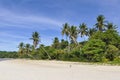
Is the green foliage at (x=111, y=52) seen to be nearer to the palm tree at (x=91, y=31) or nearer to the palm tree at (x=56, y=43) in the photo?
the palm tree at (x=91, y=31)

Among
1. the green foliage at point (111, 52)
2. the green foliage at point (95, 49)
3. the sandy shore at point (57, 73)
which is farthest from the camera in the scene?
the green foliage at point (95, 49)

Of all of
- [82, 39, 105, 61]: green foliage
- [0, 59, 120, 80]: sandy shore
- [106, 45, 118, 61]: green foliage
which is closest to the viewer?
[0, 59, 120, 80]: sandy shore

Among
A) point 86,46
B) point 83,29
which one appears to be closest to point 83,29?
point 83,29

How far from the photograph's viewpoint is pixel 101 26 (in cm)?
5222

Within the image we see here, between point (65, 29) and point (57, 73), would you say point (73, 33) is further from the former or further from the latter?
point (57, 73)

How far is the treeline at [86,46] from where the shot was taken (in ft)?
139

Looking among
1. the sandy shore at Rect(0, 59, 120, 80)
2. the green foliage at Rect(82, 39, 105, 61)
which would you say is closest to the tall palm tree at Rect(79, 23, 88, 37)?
the green foliage at Rect(82, 39, 105, 61)

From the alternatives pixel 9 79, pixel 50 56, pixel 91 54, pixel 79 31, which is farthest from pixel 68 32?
pixel 9 79

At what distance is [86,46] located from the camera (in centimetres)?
4447

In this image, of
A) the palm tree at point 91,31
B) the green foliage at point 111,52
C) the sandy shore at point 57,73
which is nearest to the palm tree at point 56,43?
the palm tree at point 91,31

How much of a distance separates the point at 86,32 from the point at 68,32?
5.30 meters

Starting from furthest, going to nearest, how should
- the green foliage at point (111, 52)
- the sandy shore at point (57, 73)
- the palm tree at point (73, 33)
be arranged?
the palm tree at point (73, 33), the green foliage at point (111, 52), the sandy shore at point (57, 73)

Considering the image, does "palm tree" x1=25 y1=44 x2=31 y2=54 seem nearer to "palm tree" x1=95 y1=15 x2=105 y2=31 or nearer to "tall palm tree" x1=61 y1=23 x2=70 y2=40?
"tall palm tree" x1=61 y1=23 x2=70 y2=40

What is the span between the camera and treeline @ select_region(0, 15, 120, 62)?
1673 inches
